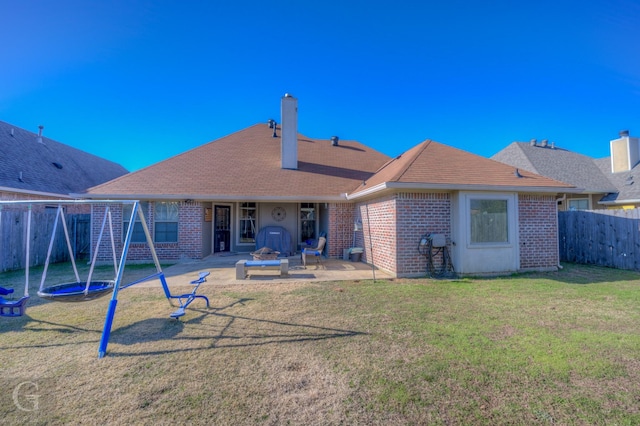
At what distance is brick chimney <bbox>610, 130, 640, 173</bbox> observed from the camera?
15.9 metres

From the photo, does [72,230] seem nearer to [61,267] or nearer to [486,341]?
[61,267]

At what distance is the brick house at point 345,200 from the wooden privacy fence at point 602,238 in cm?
233

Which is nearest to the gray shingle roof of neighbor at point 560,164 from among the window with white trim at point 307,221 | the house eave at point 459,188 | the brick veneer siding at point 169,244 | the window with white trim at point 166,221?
the house eave at point 459,188

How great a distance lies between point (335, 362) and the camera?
3.40 meters

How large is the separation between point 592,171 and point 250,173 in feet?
61.7

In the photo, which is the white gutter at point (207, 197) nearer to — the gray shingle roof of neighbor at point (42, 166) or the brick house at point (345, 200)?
the brick house at point (345, 200)

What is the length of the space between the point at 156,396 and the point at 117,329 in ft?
7.43

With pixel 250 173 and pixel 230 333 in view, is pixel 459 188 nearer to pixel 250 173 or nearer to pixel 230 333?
pixel 230 333

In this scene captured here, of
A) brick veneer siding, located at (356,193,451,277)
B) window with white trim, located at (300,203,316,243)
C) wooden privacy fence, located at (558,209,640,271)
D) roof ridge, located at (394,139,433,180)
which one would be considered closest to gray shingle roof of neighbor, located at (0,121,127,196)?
window with white trim, located at (300,203,316,243)

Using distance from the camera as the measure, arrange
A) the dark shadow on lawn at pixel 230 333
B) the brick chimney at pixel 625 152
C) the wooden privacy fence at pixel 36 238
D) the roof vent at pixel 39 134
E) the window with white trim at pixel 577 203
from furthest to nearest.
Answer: the roof vent at pixel 39 134
the brick chimney at pixel 625 152
the window with white trim at pixel 577 203
the wooden privacy fence at pixel 36 238
the dark shadow on lawn at pixel 230 333

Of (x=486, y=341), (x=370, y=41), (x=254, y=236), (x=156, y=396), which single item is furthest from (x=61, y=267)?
(x=370, y=41)

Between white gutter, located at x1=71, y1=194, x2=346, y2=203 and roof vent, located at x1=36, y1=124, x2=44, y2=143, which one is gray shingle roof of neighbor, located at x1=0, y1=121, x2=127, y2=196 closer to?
roof vent, located at x1=36, y1=124, x2=44, y2=143

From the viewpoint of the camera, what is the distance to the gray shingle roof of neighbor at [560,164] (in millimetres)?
15453

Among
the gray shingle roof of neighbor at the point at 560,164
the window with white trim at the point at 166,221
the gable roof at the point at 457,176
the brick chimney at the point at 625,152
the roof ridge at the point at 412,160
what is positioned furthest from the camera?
the brick chimney at the point at 625,152
